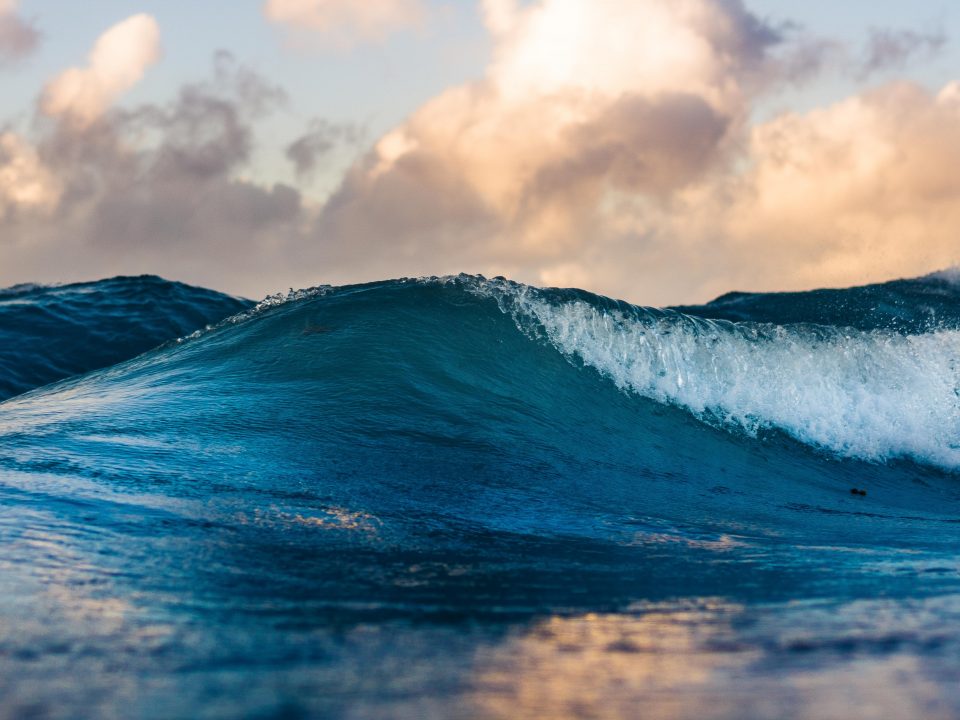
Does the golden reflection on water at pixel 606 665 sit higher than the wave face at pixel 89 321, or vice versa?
the wave face at pixel 89 321

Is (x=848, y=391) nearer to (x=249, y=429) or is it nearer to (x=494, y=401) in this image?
(x=494, y=401)

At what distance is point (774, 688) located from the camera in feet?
6.81

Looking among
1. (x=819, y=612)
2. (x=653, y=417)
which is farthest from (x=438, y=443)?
(x=819, y=612)

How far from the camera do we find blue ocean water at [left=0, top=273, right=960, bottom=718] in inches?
86.3

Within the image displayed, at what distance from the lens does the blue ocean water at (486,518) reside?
219 centimetres

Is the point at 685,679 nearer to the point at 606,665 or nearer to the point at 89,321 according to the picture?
the point at 606,665

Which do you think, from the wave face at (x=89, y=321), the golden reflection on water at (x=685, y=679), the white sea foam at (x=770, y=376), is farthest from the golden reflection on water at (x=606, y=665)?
the wave face at (x=89, y=321)

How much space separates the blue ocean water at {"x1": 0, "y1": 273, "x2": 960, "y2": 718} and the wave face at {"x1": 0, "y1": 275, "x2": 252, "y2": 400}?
4.13m

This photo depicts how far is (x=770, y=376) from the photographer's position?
1027 centimetres

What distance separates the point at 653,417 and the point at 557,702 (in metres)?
7.18

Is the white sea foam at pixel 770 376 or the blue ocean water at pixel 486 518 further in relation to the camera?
the white sea foam at pixel 770 376

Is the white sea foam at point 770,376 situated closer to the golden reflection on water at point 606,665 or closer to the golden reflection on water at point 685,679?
the golden reflection on water at point 606,665

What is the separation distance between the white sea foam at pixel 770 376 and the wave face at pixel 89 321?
728cm

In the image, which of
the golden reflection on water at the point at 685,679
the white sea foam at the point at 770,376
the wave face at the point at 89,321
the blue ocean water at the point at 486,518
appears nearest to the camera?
the golden reflection on water at the point at 685,679
